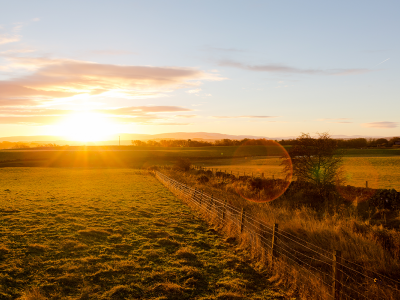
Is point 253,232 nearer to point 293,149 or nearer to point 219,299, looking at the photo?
point 219,299

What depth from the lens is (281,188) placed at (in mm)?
27234

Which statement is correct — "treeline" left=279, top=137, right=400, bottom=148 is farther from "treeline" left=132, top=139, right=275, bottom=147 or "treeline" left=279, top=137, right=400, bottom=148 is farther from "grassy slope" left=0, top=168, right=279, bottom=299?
"grassy slope" left=0, top=168, right=279, bottom=299

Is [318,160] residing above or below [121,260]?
above

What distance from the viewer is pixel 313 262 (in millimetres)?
8625

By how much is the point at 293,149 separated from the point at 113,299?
20.9 metres

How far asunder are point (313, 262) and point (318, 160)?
17.2 metres

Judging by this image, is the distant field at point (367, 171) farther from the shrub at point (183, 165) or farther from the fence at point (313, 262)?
the fence at point (313, 262)

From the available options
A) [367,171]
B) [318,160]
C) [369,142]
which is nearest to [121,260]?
[318,160]

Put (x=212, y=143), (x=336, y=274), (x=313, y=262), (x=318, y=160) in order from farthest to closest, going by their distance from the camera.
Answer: (x=212, y=143) → (x=318, y=160) → (x=313, y=262) → (x=336, y=274)

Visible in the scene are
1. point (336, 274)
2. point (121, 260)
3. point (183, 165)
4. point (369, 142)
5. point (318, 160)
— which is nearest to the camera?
point (336, 274)

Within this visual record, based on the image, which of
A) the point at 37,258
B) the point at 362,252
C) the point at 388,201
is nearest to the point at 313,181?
the point at 388,201

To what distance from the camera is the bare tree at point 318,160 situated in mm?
23969

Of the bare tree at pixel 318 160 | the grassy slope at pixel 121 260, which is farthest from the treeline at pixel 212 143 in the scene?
the grassy slope at pixel 121 260

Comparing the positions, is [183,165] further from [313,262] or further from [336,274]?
[336,274]
